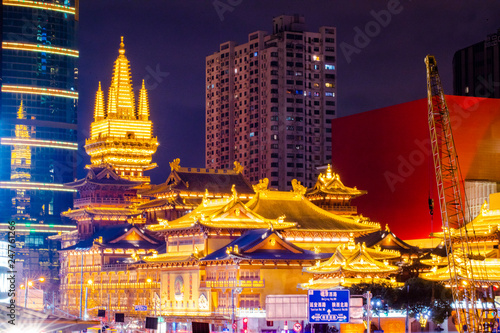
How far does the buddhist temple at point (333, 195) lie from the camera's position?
11106 cm

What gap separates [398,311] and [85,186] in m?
62.1

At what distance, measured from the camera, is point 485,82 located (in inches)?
5896

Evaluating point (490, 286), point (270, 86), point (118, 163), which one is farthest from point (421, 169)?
point (270, 86)

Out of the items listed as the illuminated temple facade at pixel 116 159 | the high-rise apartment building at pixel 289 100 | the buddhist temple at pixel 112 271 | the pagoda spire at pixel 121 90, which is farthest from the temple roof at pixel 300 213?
the high-rise apartment building at pixel 289 100

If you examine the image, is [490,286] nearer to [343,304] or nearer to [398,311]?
[398,311]

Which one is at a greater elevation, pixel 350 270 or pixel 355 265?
pixel 355 265

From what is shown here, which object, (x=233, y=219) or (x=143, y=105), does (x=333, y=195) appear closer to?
(x=233, y=219)

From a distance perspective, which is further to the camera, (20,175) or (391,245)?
(20,175)

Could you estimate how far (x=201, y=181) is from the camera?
11288 cm

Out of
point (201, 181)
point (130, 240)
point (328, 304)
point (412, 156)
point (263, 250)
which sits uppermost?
point (412, 156)

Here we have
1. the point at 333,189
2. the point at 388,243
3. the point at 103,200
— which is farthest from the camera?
the point at 103,200

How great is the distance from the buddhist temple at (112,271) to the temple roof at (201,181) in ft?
21.8

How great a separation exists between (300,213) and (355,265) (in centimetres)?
1672

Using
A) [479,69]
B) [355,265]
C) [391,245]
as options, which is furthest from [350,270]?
[479,69]
